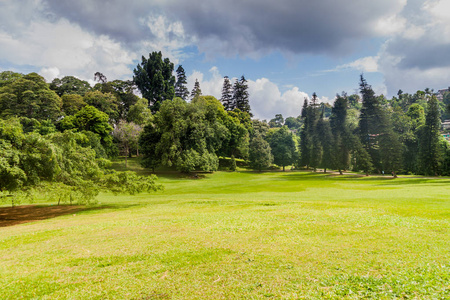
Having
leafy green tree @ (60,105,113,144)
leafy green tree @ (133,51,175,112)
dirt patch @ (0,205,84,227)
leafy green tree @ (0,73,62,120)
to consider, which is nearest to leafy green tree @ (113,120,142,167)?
leafy green tree @ (60,105,113,144)

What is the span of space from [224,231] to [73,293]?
18.8 ft

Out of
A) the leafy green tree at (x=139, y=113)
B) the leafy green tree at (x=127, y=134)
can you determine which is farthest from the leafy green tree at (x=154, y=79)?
the leafy green tree at (x=127, y=134)

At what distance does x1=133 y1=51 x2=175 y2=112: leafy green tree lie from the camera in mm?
78188

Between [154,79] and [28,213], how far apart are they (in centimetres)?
6415

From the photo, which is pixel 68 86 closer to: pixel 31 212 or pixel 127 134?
pixel 127 134

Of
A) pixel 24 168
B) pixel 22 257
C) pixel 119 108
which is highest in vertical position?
pixel 119 108

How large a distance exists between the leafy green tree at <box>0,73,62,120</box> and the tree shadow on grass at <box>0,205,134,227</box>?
1584 inches

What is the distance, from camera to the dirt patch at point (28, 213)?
57.3 ft

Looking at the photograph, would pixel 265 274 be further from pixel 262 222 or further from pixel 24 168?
pixel 24 168

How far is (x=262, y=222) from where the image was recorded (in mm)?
11555

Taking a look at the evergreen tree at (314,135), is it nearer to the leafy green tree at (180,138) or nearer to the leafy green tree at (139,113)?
the leafy green tree at (180,138)

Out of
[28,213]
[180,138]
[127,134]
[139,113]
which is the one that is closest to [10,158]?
[28,213]

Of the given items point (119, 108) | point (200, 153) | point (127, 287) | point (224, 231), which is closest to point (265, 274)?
point (127, 287)

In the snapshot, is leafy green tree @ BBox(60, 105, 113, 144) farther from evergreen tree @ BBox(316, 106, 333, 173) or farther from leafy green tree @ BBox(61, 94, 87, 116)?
evergreen tree @ BBox(316, 106, 333, 173)
